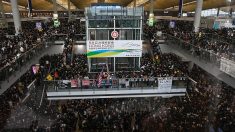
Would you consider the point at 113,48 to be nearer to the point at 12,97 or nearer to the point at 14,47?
the point at 14,47

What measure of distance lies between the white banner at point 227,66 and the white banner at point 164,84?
4802 millimetres

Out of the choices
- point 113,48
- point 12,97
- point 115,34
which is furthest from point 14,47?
point 115,34

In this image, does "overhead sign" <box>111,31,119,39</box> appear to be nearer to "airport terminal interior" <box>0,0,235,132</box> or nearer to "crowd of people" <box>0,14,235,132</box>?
"airport terminal interior" <box>0,0,235,132</box>

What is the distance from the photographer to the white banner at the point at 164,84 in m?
22.9

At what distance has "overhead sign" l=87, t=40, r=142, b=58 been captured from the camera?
87.5ft

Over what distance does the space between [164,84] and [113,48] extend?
23.0 ft

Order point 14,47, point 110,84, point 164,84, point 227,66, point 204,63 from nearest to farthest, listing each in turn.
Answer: point 227,66 < point 110,84 < point 164,84 < point 204,63 < point 14,47

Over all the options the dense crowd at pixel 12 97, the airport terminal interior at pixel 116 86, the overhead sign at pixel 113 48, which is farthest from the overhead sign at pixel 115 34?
the dense crowd at pixel 12 97

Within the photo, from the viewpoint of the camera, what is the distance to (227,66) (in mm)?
18766

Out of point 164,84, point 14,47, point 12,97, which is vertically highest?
point 14,47

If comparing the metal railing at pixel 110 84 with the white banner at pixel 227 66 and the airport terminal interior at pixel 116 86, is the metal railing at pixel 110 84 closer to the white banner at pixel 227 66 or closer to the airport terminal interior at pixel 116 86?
the airport terminal interior at pixel 116 86

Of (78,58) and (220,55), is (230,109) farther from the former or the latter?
(78,58)

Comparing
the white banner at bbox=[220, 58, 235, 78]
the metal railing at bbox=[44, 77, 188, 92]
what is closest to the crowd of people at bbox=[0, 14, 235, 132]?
the metal railing at bbox=[44, 77, 188, 92]

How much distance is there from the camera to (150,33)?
3666 cm
